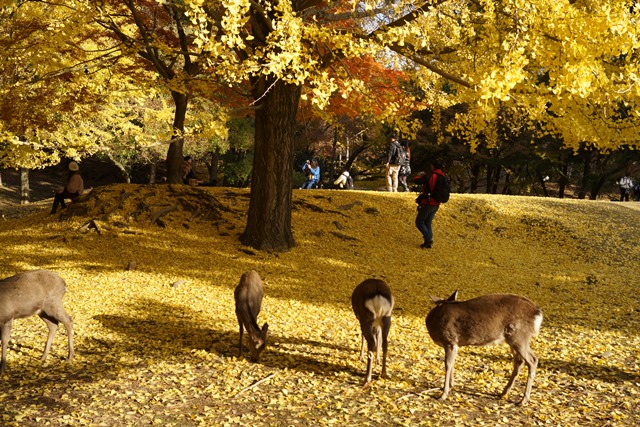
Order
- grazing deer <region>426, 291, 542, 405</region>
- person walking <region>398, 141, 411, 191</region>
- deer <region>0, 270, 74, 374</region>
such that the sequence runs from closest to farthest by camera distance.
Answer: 1. grazing deer <region>426, 291, 542, 405</region>
2. deer <region>0, 270, 74, 374</region>
3. person walking <region>398, 141, 411, 191</region>

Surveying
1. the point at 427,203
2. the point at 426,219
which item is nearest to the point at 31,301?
the point at 427,203

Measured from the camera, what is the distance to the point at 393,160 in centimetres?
1756

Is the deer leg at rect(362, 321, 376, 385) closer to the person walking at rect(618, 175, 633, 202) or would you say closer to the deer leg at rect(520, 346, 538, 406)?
the deer leg at rect(520, 346, 538, 406)

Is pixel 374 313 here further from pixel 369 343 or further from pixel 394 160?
pixel 394 160

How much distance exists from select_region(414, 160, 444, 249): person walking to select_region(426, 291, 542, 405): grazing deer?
22.8 ft

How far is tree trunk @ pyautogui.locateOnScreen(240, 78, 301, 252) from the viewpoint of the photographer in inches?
409

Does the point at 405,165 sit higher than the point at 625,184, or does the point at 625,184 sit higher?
the point at 625,184

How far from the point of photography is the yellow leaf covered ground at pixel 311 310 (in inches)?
185

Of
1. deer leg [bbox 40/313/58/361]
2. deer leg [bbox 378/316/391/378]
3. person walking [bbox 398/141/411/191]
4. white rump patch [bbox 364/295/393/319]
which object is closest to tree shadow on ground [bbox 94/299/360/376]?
deer leg [bbox 378/316/391/378]

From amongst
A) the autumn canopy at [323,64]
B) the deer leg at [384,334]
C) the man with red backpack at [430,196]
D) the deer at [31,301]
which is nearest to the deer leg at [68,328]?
the deer at [31,301]

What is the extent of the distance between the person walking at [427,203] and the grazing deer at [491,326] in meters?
6.95

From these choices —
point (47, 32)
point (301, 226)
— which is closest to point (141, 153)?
point (47, 32)

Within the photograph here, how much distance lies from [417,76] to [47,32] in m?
8.61

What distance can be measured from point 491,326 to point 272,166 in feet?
21.6
